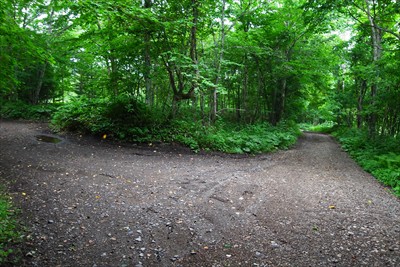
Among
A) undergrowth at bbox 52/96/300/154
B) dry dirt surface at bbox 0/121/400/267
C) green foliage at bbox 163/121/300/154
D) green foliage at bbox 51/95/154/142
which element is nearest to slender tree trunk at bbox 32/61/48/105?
undergrowth at bbox 52/96/300/154

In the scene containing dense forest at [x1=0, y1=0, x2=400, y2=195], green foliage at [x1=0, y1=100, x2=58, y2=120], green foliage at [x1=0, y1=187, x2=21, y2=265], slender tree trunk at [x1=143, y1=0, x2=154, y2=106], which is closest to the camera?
green foliage at [x1=0, y1=187, x2=21, y2=265]

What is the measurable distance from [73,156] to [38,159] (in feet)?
3.09

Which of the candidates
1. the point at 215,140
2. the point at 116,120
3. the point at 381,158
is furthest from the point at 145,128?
the point at 381,158

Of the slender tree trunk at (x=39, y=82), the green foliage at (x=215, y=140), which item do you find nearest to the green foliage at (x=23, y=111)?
the slender tree trunk at (x=39, y=82)

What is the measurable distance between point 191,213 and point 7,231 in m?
2.65

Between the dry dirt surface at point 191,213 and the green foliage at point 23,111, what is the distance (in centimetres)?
826

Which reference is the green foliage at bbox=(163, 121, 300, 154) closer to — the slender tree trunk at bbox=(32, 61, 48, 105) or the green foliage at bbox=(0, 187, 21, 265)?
the green foliage at bbox=(0, 187, 21, 265)

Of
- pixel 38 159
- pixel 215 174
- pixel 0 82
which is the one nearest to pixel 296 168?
pixel 215 174

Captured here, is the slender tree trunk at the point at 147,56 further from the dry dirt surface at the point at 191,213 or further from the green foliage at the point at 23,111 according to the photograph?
the green foliage at the point at 23,111

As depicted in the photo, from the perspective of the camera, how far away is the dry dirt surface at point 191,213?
3070 millimetres

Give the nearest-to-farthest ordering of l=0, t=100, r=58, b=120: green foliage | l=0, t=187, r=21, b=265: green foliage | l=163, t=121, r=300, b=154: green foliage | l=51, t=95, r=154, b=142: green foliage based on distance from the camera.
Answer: l=0, t=187, r=21, b=265: green foliage → l=163, t=121, r=300, b=154: green foliage → l=51, t=95, r=154, b=142: green foliage → l=0, t=100, r=58, b=120: green foliage

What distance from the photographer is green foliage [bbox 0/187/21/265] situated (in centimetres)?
262

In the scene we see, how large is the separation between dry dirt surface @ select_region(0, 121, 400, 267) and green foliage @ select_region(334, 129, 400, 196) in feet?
1.37

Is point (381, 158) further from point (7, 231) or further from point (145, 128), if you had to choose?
point (7, 231)
